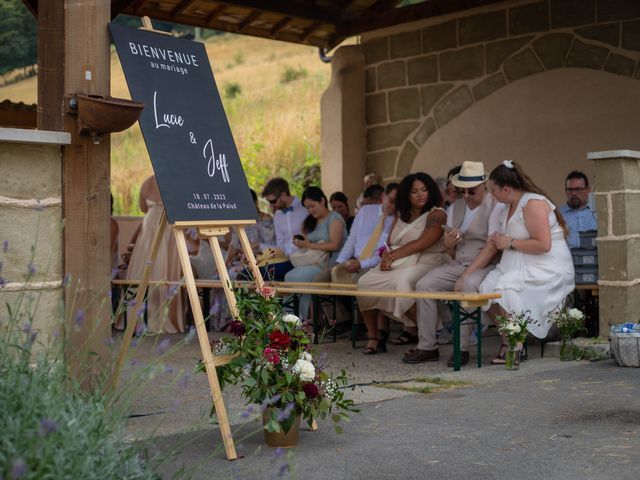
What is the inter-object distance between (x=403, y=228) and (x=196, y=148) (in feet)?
10.0

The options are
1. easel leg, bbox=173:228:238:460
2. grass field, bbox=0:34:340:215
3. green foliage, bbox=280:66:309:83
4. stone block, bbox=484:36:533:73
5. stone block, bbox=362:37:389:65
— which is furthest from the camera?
green foliage, bbox=280:66:309:83

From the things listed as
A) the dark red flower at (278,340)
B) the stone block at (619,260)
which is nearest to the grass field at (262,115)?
the stone block at (619,260)

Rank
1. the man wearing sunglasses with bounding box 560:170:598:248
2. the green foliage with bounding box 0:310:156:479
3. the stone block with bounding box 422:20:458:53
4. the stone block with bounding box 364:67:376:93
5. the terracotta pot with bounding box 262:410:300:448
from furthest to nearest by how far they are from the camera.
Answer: the stone block with bounding box 364:67:376:93
the stone block with bounding box 422:20:458:53
the man wearing sunglasses with bounding box 560:170:598:248
the terracotta pot with bounding box 262:410:300:448
the green foliage with bounding box 0:310:156:479

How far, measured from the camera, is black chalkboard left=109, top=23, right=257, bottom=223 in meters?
4.59

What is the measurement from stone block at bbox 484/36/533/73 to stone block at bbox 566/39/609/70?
0.57 metres

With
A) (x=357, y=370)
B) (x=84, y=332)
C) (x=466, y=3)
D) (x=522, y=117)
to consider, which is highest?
(x=466, y=3)

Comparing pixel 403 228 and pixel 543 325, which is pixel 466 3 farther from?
pixel 543 325

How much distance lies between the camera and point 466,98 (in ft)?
35.1

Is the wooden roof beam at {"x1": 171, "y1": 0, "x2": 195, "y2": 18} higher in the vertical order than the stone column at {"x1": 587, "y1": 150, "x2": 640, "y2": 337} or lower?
higher

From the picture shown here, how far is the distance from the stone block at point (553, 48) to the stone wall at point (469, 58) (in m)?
0.01

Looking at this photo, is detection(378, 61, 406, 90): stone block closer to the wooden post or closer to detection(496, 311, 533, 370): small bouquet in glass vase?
detection(496, 311, 533, 370): small bouquet in glass vase

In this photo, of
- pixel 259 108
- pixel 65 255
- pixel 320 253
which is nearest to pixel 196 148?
pixel 65 255

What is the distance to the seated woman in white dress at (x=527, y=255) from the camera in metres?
6.68

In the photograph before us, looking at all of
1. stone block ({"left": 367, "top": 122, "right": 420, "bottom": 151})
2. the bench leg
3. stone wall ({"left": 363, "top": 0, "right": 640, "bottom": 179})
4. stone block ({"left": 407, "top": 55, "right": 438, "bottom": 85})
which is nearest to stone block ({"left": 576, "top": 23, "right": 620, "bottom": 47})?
stone wall ({"left": 363, "top": 0, "right": 640, "bottom": 179})
